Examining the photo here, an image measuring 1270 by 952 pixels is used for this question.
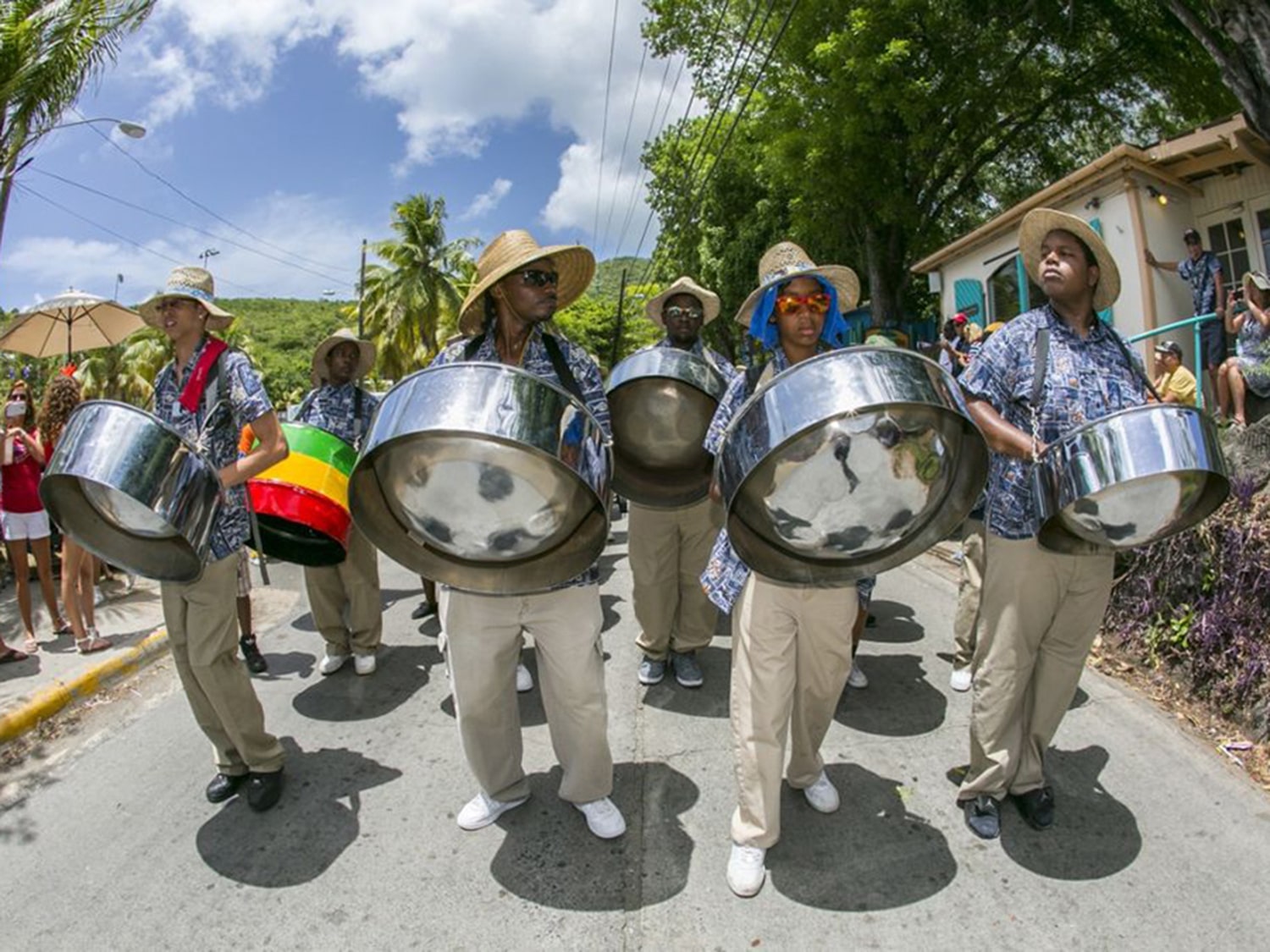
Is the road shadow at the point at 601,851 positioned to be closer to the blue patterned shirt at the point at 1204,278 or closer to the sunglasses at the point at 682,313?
the sunglasses at the point at 682,313

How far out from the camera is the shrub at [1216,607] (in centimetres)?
296

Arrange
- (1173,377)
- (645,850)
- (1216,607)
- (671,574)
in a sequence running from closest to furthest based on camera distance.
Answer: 1. (645,850)
2. (1216,607)
3. (671,574)
4. (1173,377)

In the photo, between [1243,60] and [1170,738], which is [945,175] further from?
[1170,738]

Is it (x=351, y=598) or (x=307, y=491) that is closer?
(x=307, y=491)

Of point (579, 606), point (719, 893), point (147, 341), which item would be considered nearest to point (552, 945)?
point (719, 893)

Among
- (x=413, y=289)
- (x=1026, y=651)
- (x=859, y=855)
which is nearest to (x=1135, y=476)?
(x=1026, y=651)

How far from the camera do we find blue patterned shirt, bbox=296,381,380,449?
3.92 meters

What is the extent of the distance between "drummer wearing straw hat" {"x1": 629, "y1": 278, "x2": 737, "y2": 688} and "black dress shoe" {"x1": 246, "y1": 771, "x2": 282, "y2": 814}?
1645 mm

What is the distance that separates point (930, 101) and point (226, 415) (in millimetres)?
11706

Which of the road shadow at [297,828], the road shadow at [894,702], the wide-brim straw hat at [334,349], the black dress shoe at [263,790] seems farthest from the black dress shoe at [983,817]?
the wide-brim straw hat at [334,349]

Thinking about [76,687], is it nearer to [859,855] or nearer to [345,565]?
[345,565]

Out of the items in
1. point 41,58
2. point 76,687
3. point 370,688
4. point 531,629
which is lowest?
point 370,688

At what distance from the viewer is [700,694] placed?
3607 mm

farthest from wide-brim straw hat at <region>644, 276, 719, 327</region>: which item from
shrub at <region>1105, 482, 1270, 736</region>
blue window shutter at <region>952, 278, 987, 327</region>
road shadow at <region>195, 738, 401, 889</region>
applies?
blue window shutter at <region>952, 278, 987, 327</region>
